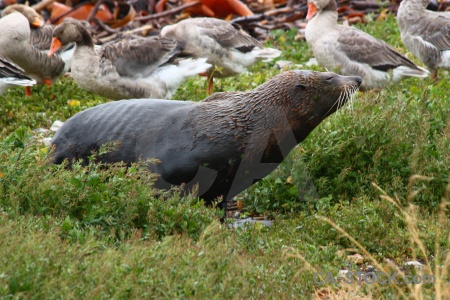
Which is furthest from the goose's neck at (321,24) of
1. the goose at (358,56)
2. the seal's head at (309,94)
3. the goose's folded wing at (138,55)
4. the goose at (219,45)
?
the seal's head at (309,94)

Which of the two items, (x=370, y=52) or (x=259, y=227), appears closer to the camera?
(x=259, y=227)

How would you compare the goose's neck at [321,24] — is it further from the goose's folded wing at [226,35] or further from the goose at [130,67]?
the goose at [130,67]

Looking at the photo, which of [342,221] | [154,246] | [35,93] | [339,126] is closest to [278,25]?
[35,93]

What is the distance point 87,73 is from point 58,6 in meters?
5.57

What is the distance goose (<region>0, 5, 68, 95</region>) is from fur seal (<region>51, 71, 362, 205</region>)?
501 cm

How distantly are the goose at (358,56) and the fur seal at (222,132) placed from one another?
149 inches

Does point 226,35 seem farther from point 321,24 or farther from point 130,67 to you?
point 130,67

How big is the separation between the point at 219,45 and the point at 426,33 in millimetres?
2860

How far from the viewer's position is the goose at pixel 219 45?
1124cm

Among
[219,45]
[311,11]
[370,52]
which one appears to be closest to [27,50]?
[219,45]

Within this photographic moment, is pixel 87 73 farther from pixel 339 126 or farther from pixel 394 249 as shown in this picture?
pixel 394 249

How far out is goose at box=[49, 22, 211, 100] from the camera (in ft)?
33.4

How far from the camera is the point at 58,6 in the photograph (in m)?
15.3

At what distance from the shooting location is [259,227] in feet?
21.9
